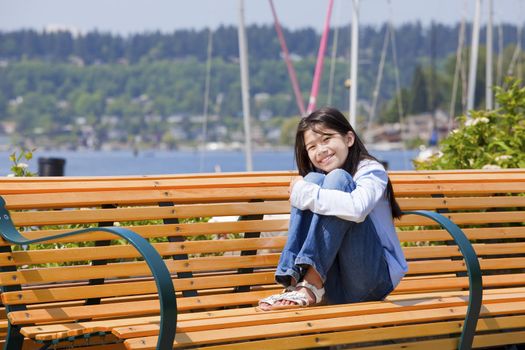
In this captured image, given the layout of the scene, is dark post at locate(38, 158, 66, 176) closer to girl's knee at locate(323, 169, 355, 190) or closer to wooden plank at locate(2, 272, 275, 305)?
wooden plank at locate(2, 272, 275, 305)

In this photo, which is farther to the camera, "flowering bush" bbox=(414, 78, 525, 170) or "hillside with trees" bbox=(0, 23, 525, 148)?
"hillside with trees" bbox=(0, 23, 525, 148)

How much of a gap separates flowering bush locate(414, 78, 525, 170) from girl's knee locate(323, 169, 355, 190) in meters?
2.87

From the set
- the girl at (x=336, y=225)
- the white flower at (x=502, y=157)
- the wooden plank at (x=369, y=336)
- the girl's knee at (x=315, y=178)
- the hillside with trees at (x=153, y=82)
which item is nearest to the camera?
the wooden plank at (x=369, y=336)

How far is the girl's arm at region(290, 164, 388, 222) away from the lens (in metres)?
4.42

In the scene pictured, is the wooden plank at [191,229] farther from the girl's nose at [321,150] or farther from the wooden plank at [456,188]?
the wooden plank at [456,188]

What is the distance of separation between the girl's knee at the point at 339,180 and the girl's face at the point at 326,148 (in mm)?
112

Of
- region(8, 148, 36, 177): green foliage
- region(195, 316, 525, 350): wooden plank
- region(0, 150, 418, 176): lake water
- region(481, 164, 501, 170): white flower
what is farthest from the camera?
region(0, 150, 418, 176): lake water

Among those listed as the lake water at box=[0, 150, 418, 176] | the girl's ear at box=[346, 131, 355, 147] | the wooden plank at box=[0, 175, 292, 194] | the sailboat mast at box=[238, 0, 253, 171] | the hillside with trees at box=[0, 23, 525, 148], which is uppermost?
the girl's ear at box=[346, 131, 355, 147]

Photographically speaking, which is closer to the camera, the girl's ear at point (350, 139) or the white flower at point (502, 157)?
the girl's ear at point (350, 139)

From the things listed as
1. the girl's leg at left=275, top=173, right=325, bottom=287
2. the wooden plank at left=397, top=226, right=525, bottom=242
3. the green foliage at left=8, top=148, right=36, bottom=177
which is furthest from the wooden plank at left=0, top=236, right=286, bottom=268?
the green foliage at left=8, top=148, right=36, bottom=177

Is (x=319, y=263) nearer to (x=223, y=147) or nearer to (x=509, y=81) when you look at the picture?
(x=509, y=81)

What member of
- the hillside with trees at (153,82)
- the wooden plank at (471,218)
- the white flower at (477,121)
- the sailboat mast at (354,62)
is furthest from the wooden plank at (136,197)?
the hillside with trees at (153,82)

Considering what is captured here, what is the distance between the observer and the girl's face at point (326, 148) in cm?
478

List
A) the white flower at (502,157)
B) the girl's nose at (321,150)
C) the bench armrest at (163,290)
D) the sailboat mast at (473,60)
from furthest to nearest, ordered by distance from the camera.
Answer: the sailboat mast at (473,60)
the white flower at (502,157)
the girl's nose at (321,150)
the bench armrest at (163,290)
